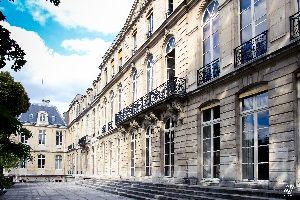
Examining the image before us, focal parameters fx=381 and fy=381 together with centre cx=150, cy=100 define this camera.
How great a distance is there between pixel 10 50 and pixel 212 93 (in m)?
8.46

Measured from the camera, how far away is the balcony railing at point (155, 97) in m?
16.0

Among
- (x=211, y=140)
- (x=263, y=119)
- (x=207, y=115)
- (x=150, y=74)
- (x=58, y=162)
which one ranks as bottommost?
(x=58, y=162)

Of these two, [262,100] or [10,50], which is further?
[262,100]

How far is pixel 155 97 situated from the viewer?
18.6 m

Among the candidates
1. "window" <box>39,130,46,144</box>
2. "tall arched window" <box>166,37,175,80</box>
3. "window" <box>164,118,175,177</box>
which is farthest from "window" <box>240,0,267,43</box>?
"window" <box>39,130,46,144</box>

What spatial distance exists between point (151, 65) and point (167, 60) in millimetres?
2231

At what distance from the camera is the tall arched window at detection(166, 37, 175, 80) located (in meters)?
17.8

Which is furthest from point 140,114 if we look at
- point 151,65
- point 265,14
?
point 265,14

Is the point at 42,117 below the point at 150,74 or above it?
below

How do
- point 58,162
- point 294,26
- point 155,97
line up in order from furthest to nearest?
point 58,162, point 155,97, point 294,26

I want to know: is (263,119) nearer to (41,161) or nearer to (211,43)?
(211,43)

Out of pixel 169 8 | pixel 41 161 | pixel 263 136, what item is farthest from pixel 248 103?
pixel 41 161

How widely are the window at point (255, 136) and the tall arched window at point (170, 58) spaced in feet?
21.6

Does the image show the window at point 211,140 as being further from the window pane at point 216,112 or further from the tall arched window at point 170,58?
the tall arched window at point 170,58
